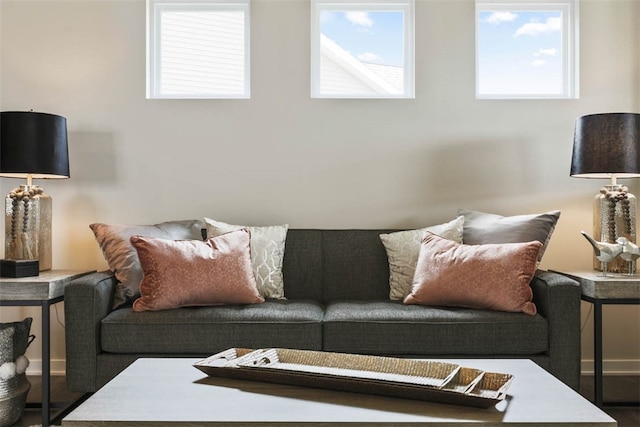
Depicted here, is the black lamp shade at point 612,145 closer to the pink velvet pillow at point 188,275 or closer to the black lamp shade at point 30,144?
the pink velvet pillow at point 188,275

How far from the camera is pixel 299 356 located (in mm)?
1874

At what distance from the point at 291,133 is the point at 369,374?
2.10 meters

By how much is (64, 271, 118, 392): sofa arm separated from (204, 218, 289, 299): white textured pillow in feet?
2.43

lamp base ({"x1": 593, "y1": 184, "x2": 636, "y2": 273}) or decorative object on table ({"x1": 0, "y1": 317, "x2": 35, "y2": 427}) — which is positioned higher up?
lamp base ({"x1": 593, "y1": 184, "x2": 636, "y2": 273})

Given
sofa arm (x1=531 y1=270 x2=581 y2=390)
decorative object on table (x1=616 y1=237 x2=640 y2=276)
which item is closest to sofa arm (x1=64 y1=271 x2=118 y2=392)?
sofa arm (x1=531 y1=270 x2=581 y2=390)

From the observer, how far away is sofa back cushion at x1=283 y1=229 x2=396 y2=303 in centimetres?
319

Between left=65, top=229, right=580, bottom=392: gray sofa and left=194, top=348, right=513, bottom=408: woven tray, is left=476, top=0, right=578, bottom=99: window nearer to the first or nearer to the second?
left=65, top=229, right=580, bottom=392: gray sofa

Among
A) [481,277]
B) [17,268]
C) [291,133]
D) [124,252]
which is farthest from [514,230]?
[17,268]

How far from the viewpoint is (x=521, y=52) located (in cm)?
367

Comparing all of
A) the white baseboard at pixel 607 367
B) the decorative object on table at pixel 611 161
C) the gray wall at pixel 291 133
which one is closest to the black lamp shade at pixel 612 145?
the decorative object on table at pixel 611 161

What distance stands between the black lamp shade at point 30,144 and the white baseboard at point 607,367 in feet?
3.97

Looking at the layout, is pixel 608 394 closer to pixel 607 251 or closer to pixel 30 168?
pixel 607 251

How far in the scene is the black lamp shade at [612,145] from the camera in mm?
2943

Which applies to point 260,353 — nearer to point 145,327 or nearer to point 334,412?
point 334,412
